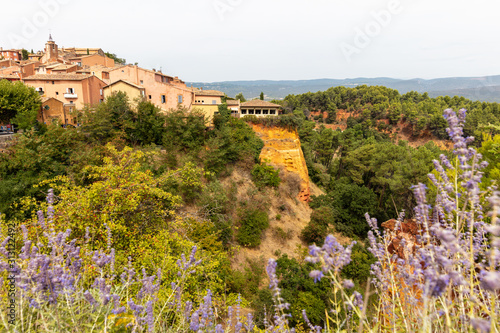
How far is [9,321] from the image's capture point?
9.86 feet

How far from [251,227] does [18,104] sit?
888 inches

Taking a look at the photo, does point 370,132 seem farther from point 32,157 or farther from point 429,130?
point 32,157

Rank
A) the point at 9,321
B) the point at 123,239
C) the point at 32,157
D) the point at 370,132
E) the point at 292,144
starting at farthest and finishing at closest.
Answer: the point at 370,132
the point at 292,144
the point at 32,157
the point at 123,239
the point at 9,321

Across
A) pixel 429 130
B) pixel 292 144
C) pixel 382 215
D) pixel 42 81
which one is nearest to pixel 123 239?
pixel 292 144

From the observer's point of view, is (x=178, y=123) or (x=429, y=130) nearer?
(x=178, y=123)

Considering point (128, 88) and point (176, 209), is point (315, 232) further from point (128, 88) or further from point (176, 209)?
point (128, 88)

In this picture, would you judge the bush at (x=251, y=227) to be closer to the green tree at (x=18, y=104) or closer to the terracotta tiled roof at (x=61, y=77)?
the green tree at (x=18, y=104)

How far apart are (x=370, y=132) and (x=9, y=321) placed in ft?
190

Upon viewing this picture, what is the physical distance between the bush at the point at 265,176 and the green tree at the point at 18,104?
18.8 metres

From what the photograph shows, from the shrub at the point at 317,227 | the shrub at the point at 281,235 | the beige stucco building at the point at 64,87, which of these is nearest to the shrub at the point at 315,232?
the shrub at the point at 317,227

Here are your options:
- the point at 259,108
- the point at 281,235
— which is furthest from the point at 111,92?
the point at 281,235

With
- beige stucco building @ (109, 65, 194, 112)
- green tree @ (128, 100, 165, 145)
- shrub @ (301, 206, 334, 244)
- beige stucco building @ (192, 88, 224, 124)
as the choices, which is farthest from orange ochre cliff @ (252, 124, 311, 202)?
green tree @ (128, 100, 165, 145)

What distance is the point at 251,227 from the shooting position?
67.8 feet

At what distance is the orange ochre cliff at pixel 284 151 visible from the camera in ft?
93.1
